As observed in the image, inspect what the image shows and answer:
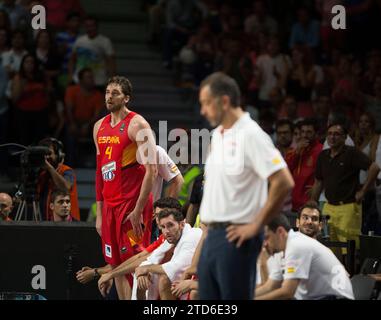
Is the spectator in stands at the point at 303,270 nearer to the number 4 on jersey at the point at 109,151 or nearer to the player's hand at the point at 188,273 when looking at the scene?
the player's hand at the point at 188,273

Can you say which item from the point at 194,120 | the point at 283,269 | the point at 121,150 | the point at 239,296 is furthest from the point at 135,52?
the point at 239,296

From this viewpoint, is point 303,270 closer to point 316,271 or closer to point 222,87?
point 316,271

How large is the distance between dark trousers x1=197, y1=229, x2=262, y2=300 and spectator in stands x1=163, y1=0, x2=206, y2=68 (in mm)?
9754

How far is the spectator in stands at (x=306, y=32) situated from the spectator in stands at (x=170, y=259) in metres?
7.69

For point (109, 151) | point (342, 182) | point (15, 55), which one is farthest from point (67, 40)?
point (109, 151)

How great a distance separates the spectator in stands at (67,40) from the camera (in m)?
15.1

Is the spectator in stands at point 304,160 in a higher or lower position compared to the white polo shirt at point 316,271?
higher

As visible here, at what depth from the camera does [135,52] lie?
1714 centimetres

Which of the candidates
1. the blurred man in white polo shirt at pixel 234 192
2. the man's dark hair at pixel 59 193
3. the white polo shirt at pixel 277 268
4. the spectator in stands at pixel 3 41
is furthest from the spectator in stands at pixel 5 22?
the blurred man in white polo shirt at pixel 234 192

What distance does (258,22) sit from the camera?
1672 cm

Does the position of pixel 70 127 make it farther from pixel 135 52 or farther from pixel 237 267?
pixel 237 267

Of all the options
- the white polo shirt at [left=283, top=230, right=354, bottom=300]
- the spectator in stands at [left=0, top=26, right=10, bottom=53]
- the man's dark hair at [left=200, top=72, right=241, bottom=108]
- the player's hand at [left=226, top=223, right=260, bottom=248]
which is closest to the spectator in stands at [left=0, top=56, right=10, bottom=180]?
the spectator in stands at [left=0, top=26, right=10, bottom=53]

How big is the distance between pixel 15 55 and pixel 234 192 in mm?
8235

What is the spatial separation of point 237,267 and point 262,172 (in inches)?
22.5
